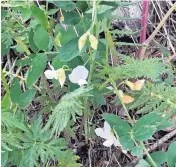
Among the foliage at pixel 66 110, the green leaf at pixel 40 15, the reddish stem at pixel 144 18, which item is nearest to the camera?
the foliage at pixel 66 110

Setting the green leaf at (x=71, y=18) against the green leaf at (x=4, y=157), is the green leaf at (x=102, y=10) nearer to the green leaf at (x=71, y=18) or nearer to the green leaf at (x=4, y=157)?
the green leaf at (x=71, y=18)

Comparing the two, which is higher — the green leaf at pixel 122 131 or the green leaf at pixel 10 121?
the green leaf at pixel 10 121

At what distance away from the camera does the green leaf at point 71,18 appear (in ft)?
3.36

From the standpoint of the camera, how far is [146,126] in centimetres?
101

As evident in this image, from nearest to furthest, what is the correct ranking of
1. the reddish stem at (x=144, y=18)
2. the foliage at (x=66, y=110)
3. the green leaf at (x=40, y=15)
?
the foliage at (x=66, y=110) < the green leaf at (x=40, y=15) < the reddish stem at (x=144, y=18)

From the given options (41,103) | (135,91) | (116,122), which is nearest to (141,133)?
(116,122)

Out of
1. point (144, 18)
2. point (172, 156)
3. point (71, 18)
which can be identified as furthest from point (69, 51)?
point (144, 18)

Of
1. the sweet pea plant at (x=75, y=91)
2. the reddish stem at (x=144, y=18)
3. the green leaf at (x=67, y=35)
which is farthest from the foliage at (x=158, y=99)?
the reddish stem at (x=144, y=18)

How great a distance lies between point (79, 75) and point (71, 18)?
13 centimetres

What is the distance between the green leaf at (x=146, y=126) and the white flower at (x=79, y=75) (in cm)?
15

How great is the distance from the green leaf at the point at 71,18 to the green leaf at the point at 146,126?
10.1 inches

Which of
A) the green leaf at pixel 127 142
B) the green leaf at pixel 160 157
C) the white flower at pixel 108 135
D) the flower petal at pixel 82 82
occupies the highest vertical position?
the flower petal at pixel 82 82

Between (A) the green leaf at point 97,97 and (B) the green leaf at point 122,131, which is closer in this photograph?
(B) the green leaf at point 122,131

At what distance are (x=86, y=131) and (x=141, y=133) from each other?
288 millimetres
